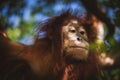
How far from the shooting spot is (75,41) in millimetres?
3604

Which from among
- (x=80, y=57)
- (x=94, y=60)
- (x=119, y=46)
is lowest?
(x=94, y=60)

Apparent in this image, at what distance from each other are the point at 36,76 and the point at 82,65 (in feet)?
1.75

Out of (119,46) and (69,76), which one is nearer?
(119,46)

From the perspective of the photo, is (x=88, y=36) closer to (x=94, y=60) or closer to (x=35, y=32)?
(x=94, y=60)

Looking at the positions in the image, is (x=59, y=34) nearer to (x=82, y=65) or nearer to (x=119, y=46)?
(x=82, y=65)

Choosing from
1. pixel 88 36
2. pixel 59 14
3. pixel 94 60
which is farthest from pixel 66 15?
pixel 94 60

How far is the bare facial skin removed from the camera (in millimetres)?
3506

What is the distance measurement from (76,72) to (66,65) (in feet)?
0.48

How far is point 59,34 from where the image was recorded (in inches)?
153

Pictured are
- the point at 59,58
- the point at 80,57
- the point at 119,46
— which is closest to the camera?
the point at 119,46

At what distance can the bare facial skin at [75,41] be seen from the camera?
3.51m

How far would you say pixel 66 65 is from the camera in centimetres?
375

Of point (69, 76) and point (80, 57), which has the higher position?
point (80, 57)

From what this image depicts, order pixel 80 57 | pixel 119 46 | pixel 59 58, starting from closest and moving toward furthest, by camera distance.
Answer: pixel 119 46 < pixel 80 57 < pixel 59 58
